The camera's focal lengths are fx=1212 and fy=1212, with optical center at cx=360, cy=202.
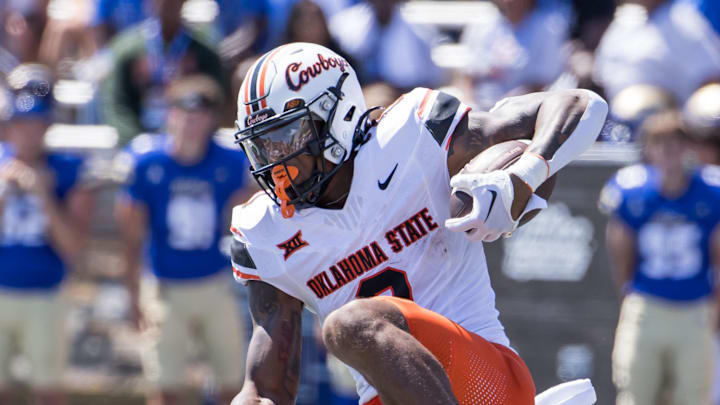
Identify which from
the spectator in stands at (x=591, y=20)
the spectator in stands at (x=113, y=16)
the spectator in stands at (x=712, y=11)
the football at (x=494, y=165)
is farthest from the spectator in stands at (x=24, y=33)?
the football at (x=494, y=165)

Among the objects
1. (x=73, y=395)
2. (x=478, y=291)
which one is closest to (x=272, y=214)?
(x=478, y=291)

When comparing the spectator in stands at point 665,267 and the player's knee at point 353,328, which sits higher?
the player's knee at point 353,328

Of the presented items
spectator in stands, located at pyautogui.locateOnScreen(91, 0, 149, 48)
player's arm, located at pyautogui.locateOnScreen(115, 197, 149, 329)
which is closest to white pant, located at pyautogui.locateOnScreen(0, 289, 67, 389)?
player's arm, located at pyautogui.locateOnScreen(115, 197, 149, 329)

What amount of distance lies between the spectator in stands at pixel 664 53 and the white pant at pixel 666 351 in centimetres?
121

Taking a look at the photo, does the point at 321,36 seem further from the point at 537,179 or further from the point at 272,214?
the point at 537,179

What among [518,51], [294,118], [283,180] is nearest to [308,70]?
[294,118]

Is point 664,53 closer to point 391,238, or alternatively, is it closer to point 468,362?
point 391,238

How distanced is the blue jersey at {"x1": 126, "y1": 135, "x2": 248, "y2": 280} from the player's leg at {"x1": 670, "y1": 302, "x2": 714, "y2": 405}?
247cm

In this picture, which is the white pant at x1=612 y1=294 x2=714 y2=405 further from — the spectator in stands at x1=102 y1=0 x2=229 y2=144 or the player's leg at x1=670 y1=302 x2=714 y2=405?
the spectator in stands at x1=102 y1=0 x2=229 y2=144

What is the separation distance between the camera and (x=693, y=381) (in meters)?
6.05

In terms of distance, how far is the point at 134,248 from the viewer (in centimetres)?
679

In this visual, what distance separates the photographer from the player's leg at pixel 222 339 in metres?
6.62

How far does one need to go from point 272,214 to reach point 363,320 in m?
0.71

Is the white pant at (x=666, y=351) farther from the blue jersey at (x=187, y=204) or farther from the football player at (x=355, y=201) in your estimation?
the football player at (x=355, y=201)
